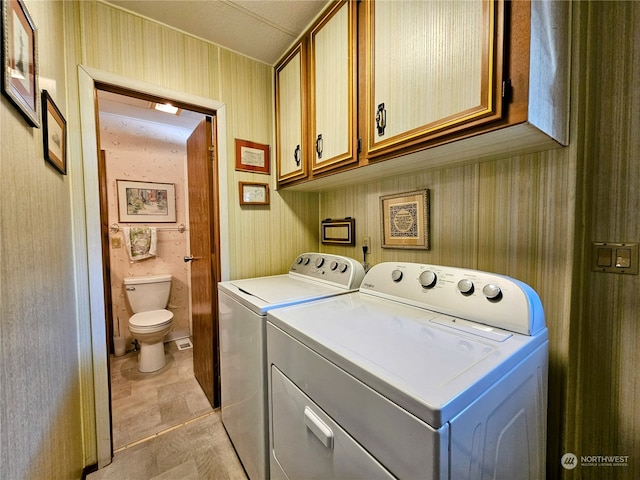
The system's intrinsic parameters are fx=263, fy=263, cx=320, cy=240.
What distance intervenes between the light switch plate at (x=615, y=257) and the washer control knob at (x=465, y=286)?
410 millimetres

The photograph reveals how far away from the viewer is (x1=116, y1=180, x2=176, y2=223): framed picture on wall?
276 centimetres

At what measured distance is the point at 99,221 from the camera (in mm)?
1424

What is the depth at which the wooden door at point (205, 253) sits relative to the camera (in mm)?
1812

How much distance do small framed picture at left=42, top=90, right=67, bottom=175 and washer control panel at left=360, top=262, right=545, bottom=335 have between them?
1422mm

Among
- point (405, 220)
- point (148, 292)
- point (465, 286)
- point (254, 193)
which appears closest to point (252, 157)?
point (254, 193)

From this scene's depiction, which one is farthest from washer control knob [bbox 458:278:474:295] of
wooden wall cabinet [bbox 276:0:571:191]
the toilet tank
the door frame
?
the toilet tank

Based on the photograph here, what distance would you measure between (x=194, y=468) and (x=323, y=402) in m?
1.23

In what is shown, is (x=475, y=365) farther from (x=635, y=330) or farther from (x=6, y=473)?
(x=6, y=473)

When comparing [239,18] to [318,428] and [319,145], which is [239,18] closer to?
[319,145]

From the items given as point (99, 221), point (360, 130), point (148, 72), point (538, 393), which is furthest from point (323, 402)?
point (148, 72)

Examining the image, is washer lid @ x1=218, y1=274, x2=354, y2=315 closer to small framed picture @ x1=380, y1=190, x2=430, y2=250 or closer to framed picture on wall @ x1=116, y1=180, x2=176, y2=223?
small framed picture @ x1=380, y1=190, x2=430, y2=250

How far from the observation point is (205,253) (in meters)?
1.94

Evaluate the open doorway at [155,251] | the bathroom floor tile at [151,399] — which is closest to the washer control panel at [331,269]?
the open doorway at [155,251]

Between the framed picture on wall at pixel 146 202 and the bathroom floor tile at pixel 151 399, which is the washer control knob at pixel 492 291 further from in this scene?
the framed picture on wall at pixel 146 202
